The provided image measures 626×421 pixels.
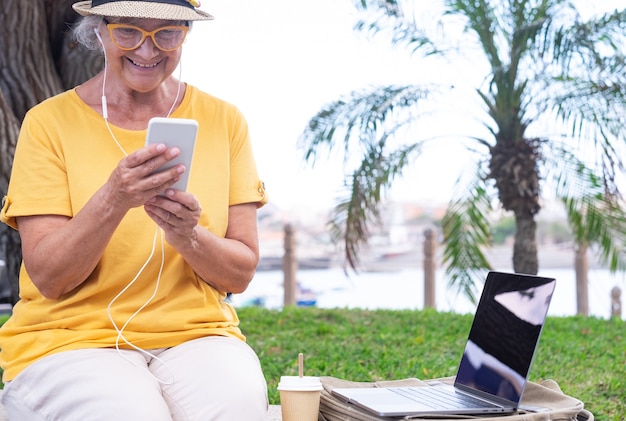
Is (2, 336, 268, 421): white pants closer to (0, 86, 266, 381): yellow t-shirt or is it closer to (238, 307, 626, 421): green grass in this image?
(0, 86, 266, 381): yellow t-shirt

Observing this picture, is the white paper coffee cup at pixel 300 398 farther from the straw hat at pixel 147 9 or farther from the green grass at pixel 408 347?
the green grass at pixel 408 347

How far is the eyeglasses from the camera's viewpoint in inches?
97.0

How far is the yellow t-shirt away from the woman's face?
0.15 meters

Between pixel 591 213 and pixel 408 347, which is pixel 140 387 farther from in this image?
pixel 591 213

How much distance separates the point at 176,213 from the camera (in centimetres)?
225

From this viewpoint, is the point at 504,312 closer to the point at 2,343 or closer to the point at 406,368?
the point at 2,343

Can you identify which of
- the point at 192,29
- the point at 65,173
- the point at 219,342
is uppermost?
the point at 192,29

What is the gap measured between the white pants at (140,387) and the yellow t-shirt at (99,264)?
0.24 feet

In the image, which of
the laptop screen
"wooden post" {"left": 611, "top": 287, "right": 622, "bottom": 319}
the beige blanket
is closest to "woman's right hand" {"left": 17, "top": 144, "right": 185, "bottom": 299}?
the beige blanket

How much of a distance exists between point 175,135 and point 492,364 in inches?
43.0

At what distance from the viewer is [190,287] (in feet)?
8.34

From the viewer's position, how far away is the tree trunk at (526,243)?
26.5 feet

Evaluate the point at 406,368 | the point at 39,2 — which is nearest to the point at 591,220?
the point at 406,368

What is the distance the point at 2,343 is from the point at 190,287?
0.56 metres
